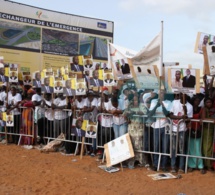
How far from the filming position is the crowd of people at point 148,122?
740 cm

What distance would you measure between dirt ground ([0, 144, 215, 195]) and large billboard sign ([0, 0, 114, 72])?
11136 mm

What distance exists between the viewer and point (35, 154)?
30.8ft

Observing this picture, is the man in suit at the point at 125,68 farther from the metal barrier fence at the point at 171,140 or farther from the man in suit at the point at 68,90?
the man in suit at the point at 68,90

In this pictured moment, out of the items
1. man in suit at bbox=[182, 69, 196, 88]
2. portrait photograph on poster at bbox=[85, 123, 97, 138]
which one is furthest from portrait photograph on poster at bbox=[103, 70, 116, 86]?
man in suit at bbox=[182, 69, 196, 88]

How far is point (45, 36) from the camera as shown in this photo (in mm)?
19734

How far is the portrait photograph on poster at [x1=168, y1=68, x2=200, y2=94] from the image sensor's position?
6.97m

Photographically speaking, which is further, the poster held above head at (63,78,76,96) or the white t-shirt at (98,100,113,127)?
the poster held above head at (63,78,76,96)

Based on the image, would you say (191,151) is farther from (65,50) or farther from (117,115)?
(65,50)

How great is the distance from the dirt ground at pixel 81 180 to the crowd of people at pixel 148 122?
0.49m

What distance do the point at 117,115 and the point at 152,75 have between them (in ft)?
4.59

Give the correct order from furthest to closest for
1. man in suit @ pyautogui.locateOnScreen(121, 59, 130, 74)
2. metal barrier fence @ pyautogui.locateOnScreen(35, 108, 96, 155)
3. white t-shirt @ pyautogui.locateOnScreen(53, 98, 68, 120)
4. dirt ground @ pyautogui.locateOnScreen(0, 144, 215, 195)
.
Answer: white t-shirt @ pyautogui.locateOnScreen(53, 98, 68, 120)
metal barrier fence @ pyautogui.locateOnScreen(35, 108, 96, 155)
man in suit @ pyautogui.locateOnScreen(121, 59, 130, 74)
dirt ground @ pyautogui.locateOnScreen(0, 144, 215, 195)

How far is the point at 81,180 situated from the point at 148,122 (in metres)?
2.17

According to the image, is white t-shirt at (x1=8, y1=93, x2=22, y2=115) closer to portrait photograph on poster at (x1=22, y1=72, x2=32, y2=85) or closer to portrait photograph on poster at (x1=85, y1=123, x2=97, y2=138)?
portrait photograph on poster at (x1=22, y1=72, x2=32, y2=85)

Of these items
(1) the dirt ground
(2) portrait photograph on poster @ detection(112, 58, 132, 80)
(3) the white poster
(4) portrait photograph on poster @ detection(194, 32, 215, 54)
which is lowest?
(1) the dirt ground
